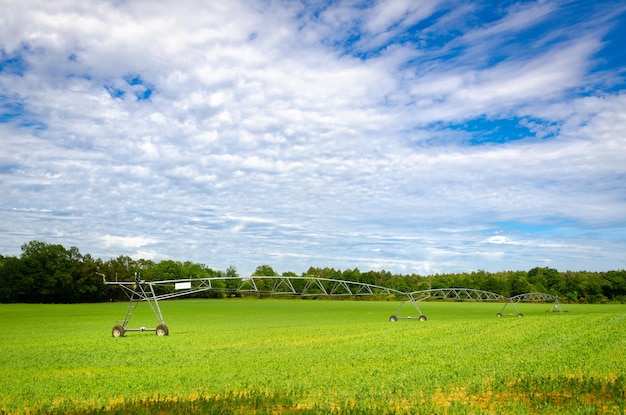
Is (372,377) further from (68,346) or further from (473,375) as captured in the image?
(68,346)

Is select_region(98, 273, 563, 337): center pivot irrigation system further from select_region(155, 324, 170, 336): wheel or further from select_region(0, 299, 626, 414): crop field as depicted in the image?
select_region(0, 299, 626, 414): crop field

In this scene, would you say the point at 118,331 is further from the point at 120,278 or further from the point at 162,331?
the point at 120,278

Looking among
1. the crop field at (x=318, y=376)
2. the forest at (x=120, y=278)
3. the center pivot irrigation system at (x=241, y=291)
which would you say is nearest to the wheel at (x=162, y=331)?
the center pivot irrigation system at (x=241, y=291)

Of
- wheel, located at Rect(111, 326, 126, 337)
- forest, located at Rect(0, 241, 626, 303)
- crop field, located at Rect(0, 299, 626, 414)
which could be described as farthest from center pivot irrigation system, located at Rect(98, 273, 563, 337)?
forest, located at Rect(0, 241, 626, 303)

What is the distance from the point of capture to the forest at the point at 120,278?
376ft

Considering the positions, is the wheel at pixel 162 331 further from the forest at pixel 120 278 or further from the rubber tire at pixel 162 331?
the forest at pixel 120 278

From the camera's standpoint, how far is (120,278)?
5246 inches

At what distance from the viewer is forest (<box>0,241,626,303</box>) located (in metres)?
115

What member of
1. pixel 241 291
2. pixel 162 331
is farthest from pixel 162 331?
pixel 241 291

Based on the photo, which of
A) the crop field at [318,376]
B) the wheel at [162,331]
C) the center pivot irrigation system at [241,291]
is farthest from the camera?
the wheel at [162,331]

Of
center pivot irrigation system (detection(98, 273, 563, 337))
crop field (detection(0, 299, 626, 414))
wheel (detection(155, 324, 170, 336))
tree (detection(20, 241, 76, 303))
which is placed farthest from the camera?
tree (detection(20, 241, 76, 303))

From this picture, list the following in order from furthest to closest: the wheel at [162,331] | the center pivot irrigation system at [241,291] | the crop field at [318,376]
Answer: the wheel at [162,331] < the center pivot irrigation system at [241,291] < the crop field at [318,376]

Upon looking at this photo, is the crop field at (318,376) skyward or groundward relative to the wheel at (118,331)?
groundward

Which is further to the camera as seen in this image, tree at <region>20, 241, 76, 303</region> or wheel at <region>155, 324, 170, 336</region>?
tree at <region>20, 241, 76, 303</region>
